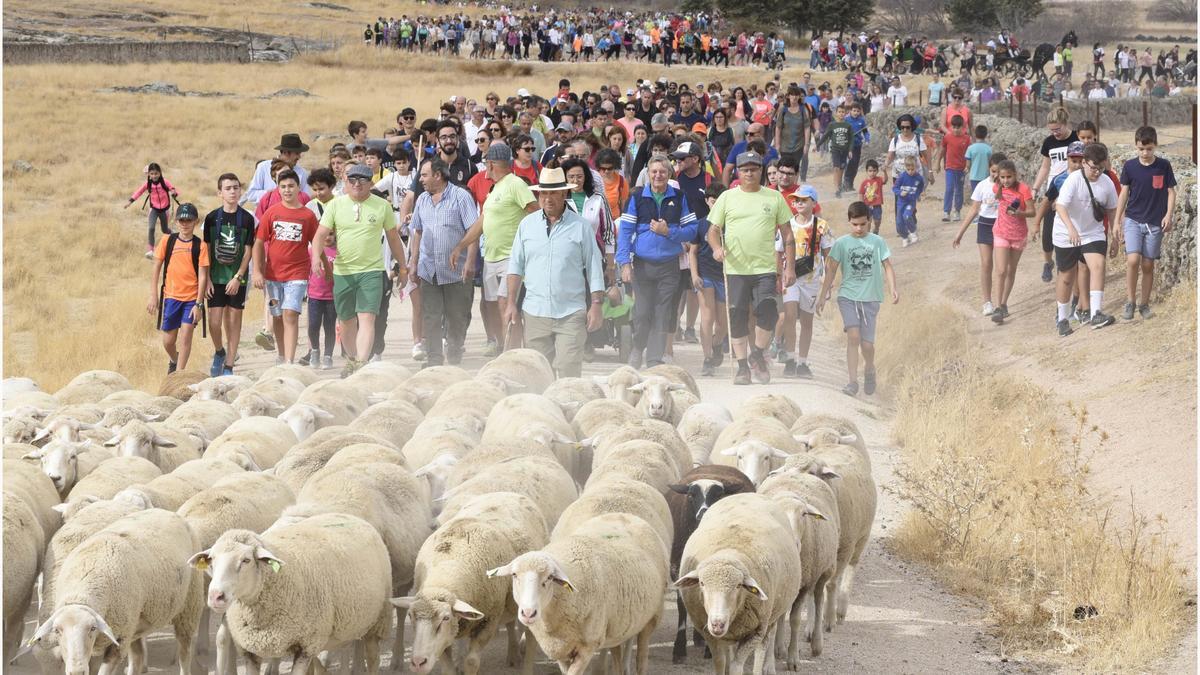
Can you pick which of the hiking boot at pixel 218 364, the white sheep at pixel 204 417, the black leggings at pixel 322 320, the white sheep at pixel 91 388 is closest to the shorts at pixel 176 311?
the hiking boot at pixel 218 364

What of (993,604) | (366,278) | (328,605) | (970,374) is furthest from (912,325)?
(328,605)

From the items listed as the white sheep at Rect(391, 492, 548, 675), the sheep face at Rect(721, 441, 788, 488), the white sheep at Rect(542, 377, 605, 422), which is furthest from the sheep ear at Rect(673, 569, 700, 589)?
the white sheep at Rect(542, 377, 605, 422)

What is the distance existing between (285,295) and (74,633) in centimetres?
735

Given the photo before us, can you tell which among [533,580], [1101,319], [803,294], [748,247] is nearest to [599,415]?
[748,247]

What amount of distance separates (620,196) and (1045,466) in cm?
519

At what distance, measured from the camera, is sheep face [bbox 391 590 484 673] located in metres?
7.05

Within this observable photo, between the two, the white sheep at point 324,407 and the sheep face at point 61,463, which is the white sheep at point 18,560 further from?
the white sheep at point 324,407

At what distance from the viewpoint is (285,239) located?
537 inches

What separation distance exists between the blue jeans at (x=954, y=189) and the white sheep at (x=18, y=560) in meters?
19.2

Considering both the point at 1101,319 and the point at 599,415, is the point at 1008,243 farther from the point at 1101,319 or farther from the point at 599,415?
the point at 599,415

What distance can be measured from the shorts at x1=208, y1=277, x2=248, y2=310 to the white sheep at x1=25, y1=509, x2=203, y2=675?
21.8 feet

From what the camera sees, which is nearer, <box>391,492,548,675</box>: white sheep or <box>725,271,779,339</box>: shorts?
<box>391,492,548,675</box>: white sheep

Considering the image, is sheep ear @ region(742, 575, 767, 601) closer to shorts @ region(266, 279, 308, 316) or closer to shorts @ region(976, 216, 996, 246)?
shorts @ region(266, 279, 308, 316)

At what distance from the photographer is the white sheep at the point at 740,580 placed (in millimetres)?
7148
